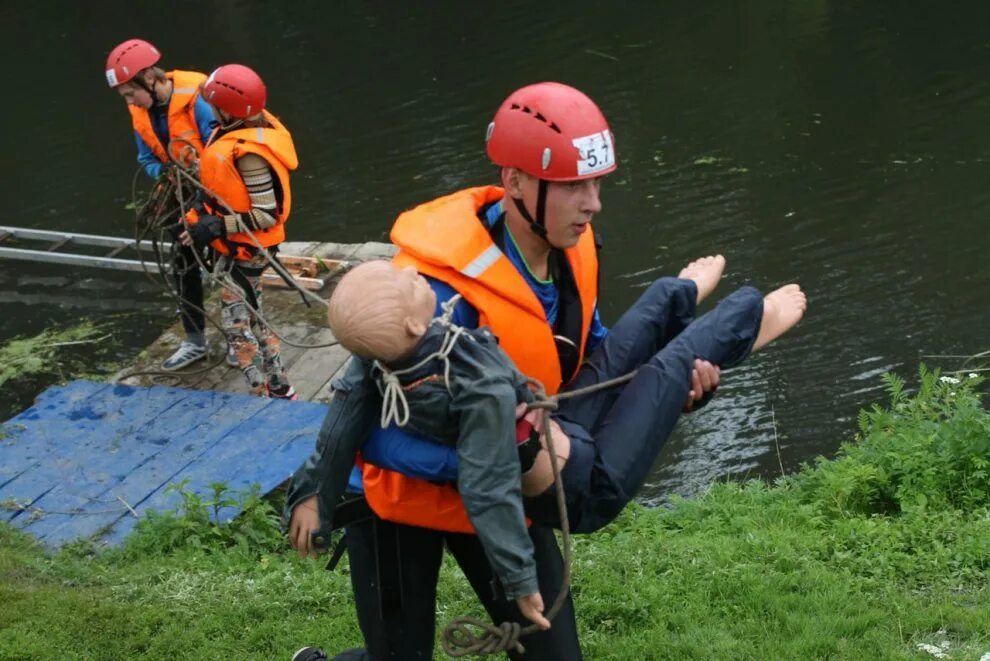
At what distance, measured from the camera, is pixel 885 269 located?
32.9ft

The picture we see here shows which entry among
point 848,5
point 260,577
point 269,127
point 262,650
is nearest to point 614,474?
point 262,650

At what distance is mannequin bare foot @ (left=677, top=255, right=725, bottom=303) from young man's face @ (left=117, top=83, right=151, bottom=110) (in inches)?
186

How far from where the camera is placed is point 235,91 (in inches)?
286

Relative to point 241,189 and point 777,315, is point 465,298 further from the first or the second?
point 241,189

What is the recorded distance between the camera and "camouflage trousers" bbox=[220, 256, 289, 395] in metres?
7.81

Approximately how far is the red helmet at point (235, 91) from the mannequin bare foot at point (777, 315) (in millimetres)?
4100

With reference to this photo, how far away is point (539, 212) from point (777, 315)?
936 mm

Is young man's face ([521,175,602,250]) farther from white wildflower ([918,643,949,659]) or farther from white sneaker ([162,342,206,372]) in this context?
white sneaker ([162,342,206,372])

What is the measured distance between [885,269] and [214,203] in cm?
531

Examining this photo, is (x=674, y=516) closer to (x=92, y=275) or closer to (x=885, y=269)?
(x=885, y=269)

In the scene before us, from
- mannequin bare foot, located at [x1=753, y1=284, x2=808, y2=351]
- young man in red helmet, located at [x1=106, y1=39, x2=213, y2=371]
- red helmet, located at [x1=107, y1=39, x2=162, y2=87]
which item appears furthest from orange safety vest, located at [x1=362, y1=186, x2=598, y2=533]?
red helmet, located at [x1=107, y1=39, x2=162, y2=87]

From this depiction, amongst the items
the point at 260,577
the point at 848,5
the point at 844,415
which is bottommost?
the point at 844,415

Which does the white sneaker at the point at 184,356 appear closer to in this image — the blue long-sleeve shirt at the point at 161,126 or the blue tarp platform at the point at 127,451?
the blue tarp platform at the point at 127,451

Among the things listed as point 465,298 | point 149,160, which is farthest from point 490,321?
point 149,160
